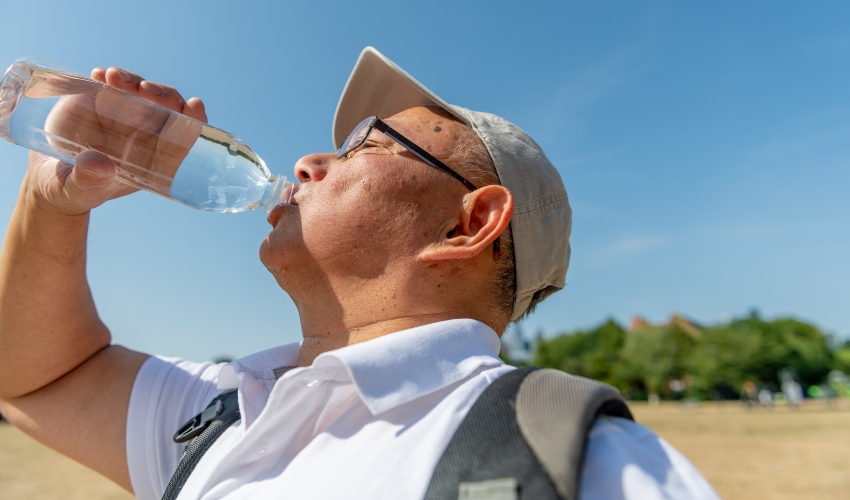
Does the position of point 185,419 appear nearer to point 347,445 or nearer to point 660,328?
point 347,445

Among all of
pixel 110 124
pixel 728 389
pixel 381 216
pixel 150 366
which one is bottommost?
pixel 728 389

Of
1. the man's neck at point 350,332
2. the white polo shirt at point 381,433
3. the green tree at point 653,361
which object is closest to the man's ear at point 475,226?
the man's neck at point 350,332

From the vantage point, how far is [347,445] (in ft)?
5.63

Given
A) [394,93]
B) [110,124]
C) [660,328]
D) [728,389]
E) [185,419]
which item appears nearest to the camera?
[185,419]

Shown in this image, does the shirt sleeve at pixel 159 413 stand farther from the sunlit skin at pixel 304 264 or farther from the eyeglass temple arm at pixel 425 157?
the eyeglass temple arm at pixel 425 157

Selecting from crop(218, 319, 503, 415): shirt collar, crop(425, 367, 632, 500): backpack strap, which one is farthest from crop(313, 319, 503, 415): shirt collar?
crop(425, 367, 632, 500): backpack strap

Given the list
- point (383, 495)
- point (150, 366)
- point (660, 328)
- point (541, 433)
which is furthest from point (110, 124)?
point (660, 328)

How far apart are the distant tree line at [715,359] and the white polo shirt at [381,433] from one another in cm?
7581

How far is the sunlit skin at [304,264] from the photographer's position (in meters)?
2.42

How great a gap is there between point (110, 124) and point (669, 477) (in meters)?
2.79

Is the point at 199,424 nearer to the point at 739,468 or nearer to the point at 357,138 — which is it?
the point at 357,138

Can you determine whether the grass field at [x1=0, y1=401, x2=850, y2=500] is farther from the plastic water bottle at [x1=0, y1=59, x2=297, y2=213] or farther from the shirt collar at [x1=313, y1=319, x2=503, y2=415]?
the shirt collar at [x1=313, y1=319, x2=503, y2=415]

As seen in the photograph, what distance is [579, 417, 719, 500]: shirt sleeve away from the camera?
1351 millimetres

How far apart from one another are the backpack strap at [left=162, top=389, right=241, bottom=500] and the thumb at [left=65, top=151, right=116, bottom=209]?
3.20 feet
